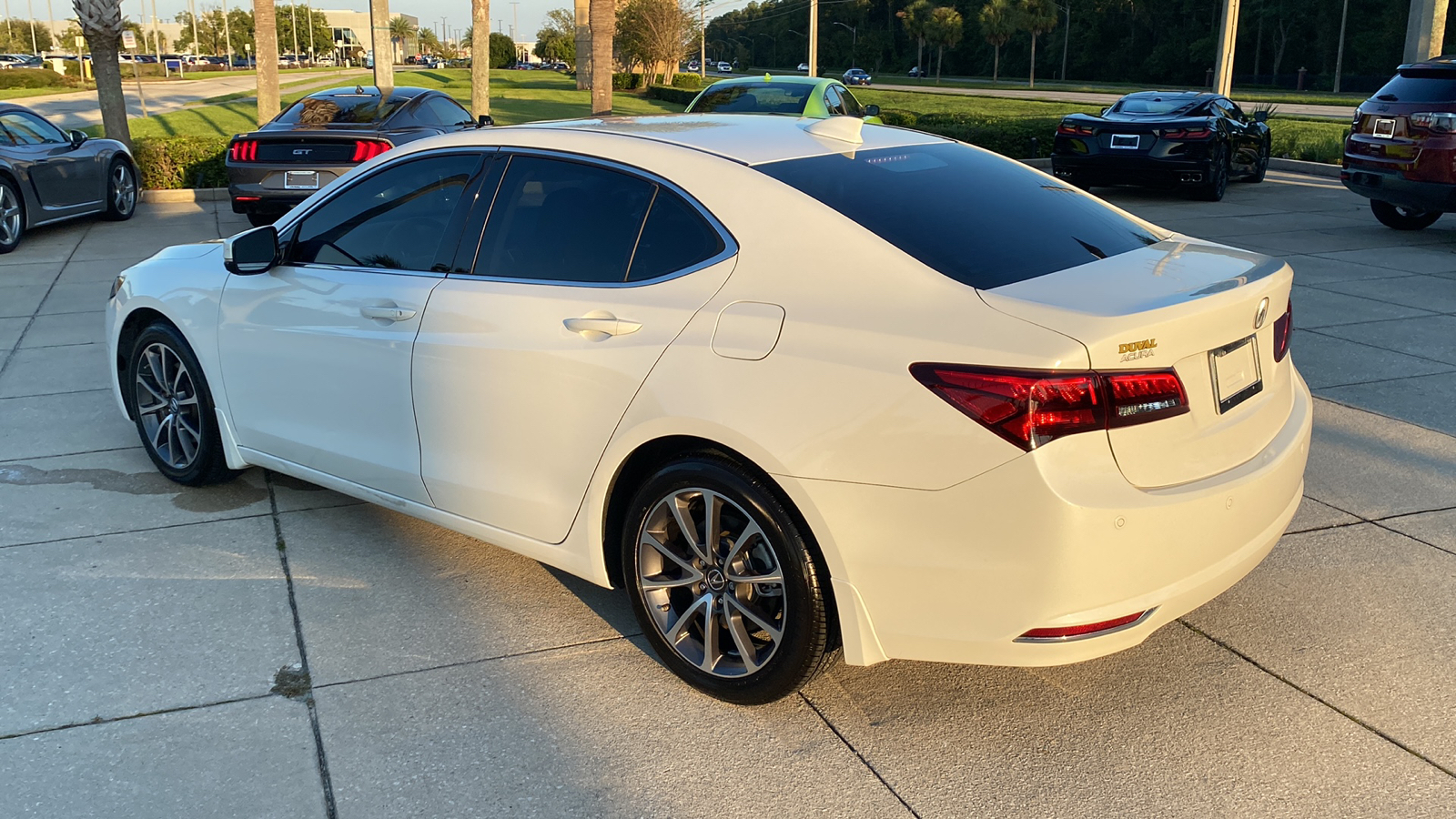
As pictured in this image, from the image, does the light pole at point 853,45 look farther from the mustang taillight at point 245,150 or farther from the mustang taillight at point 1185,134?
the mustang taillight at point 245,150

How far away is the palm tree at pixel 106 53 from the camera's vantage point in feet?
54.6

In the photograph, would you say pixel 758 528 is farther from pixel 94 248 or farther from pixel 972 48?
pixel 972 48

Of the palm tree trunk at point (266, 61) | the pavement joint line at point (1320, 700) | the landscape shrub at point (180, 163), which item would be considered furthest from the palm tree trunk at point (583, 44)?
the pavement joint line at point (1320, 700)

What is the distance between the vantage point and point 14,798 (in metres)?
3.04

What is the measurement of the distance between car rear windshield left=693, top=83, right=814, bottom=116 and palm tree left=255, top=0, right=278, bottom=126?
8.69 meters

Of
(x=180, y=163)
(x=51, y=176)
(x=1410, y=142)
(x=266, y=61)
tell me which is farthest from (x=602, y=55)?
(x=1410, y=142)

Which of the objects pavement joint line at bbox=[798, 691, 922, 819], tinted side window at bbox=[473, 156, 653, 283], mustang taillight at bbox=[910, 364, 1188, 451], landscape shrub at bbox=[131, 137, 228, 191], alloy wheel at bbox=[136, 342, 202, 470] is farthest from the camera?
landscape shrub at bbox=[131, 137, 228, 191]

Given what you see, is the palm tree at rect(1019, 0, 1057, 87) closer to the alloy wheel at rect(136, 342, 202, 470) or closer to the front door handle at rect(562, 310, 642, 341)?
the alloy wheel at rect(136, 342, 202, 470)

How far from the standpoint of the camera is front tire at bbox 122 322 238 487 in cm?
507

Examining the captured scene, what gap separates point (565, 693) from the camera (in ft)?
11.8

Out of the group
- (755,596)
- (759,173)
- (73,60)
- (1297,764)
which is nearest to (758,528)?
(755,596)

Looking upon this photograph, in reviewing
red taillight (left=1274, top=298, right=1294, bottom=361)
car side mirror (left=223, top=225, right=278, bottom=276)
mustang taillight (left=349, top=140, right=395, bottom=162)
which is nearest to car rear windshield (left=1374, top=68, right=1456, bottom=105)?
red taillight (left=1274, top=298, right=1294, bottom=361)

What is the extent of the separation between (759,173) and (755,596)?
124cm

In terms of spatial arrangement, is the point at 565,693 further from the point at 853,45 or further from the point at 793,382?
the point at 853,45
